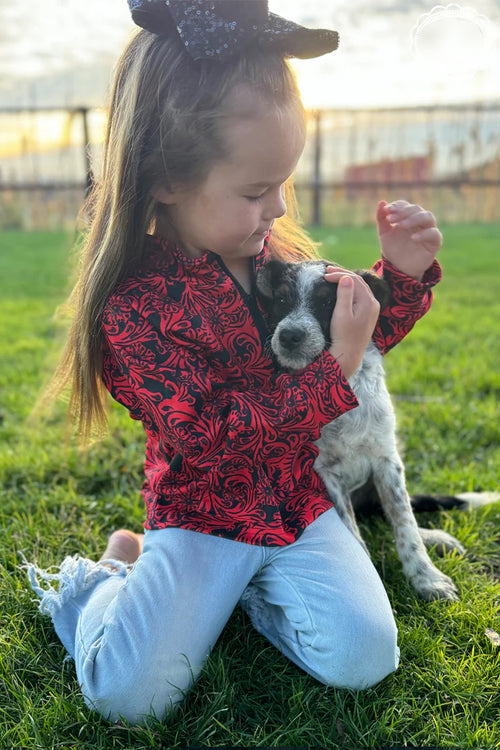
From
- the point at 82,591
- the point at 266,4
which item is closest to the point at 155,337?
the point at 82,591

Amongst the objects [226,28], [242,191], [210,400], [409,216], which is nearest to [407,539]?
[210,400]

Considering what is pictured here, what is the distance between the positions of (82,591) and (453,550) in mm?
1342

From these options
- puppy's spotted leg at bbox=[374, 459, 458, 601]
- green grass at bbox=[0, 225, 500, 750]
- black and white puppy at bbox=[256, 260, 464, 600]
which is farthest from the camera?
puppy's spotted leg at bbox=[374, 459, 458, 601]

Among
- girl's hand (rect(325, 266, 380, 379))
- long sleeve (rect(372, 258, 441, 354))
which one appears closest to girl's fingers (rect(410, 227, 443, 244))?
long sleeve (rect(372, 258, 441, 354))

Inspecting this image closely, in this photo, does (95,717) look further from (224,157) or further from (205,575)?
(224,157)

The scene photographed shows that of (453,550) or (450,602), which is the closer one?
(450,602)

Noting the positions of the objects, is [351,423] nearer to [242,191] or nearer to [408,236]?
[408,236]

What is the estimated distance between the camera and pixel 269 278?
7.77ft

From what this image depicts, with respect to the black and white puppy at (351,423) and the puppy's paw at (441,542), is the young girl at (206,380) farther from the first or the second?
the puppy's paw at (441,542)

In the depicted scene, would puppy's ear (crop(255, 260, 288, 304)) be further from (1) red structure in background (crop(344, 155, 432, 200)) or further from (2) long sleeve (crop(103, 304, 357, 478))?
(1) red structure in background (crop(344, 155, 432, 200))

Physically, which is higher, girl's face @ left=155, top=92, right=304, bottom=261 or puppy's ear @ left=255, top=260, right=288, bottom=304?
girl's face @ left=155, top=92, right=304, bottom=261

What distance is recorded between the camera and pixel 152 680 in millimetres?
1964

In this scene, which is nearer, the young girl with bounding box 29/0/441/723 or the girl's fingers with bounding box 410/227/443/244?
the young girl with bounding box 29/0/441/723

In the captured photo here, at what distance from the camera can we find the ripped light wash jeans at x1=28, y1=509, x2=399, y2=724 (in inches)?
77.9
